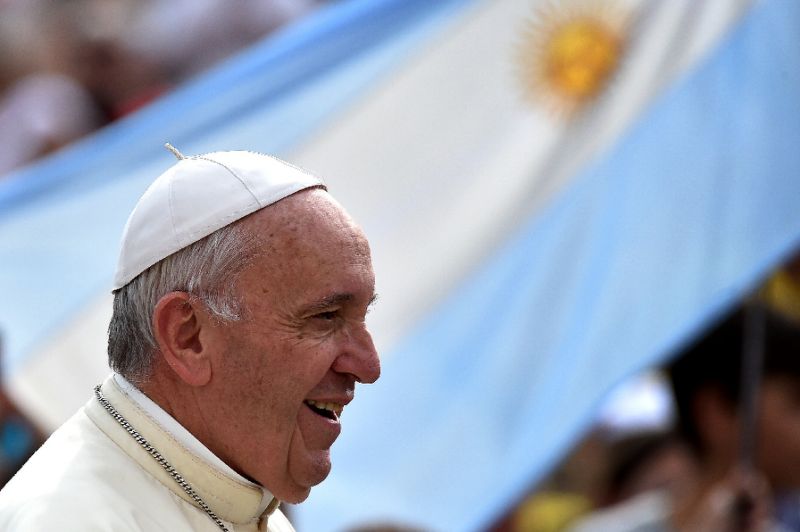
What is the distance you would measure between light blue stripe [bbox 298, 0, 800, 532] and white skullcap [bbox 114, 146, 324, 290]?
2.26m

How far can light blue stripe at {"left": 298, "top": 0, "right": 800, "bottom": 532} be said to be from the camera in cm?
521

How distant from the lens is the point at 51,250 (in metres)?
6.37

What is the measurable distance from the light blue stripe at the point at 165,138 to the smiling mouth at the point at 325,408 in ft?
9.63

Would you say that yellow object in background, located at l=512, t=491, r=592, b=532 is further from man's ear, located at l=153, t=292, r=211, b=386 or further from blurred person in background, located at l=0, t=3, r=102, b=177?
man's ear, located at l=153, t=292, r=211, b=386

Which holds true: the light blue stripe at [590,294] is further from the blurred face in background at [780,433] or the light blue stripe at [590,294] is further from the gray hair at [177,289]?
the gray hair at [177,289]

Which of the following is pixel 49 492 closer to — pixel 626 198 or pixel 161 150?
pixel 626 198

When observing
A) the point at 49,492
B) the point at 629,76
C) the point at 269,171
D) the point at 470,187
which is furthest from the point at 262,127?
the point at 49,492

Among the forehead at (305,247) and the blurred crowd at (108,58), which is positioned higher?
the blurred crowd at (108,58)

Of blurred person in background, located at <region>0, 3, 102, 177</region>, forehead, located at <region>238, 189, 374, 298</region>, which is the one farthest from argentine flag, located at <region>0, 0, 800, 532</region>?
blurred person in background, located at <region>0, 3, 102, 177</region>

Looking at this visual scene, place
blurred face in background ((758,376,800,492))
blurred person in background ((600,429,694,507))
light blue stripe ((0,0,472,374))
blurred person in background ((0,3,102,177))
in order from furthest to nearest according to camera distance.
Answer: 1. blurred person in background ((0,3,102,177))
2. blurred person in background ((600,429,694,507))
3. light blue stripe ((0,0,472,374))
4. blurred face in background ((758,376,800,492))

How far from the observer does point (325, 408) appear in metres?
3.00

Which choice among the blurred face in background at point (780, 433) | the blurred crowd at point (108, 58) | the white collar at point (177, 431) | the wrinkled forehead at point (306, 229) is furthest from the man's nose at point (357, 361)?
the blurred crowd at point (108, 58)

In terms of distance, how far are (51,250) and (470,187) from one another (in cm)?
176

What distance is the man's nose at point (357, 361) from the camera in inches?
117
